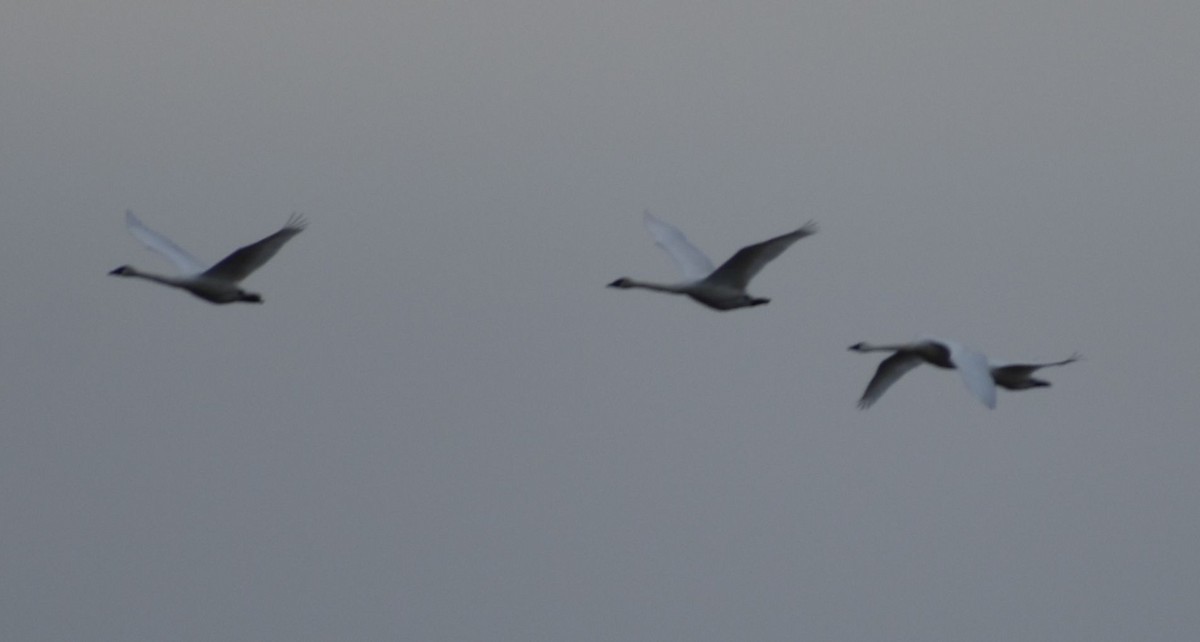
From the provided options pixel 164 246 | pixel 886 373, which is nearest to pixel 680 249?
pixel 886 373

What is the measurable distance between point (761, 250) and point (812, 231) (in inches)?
73.6

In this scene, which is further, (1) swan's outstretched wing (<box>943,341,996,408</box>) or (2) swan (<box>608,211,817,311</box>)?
(2) swan (<box>608,211,817,311</box>)

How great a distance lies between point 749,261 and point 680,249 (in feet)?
12.1

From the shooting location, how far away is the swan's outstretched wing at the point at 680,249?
41.9 m

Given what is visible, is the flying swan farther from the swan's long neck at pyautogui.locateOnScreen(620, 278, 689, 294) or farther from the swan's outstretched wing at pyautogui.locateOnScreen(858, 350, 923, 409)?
the swan's long neck at pyautogui.locateOnScreen(620, 278, 689, 294)

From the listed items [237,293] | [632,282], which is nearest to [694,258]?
[632,282]

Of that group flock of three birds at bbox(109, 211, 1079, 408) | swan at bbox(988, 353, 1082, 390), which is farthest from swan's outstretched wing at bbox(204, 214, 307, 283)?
swan at bbox(988, 353, 1082, 390)

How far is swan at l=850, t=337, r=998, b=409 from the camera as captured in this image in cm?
3538

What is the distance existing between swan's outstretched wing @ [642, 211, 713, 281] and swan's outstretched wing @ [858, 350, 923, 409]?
8.85 ft

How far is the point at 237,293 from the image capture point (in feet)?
129

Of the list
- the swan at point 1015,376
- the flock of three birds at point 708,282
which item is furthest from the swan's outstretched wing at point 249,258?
the swan at point 1015,376

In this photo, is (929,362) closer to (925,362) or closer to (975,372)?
(925,362)

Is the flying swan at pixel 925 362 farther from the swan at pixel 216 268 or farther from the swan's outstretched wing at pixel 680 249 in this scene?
the swan at pixel 216 268

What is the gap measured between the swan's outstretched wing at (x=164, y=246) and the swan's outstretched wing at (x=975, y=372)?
1035cm
